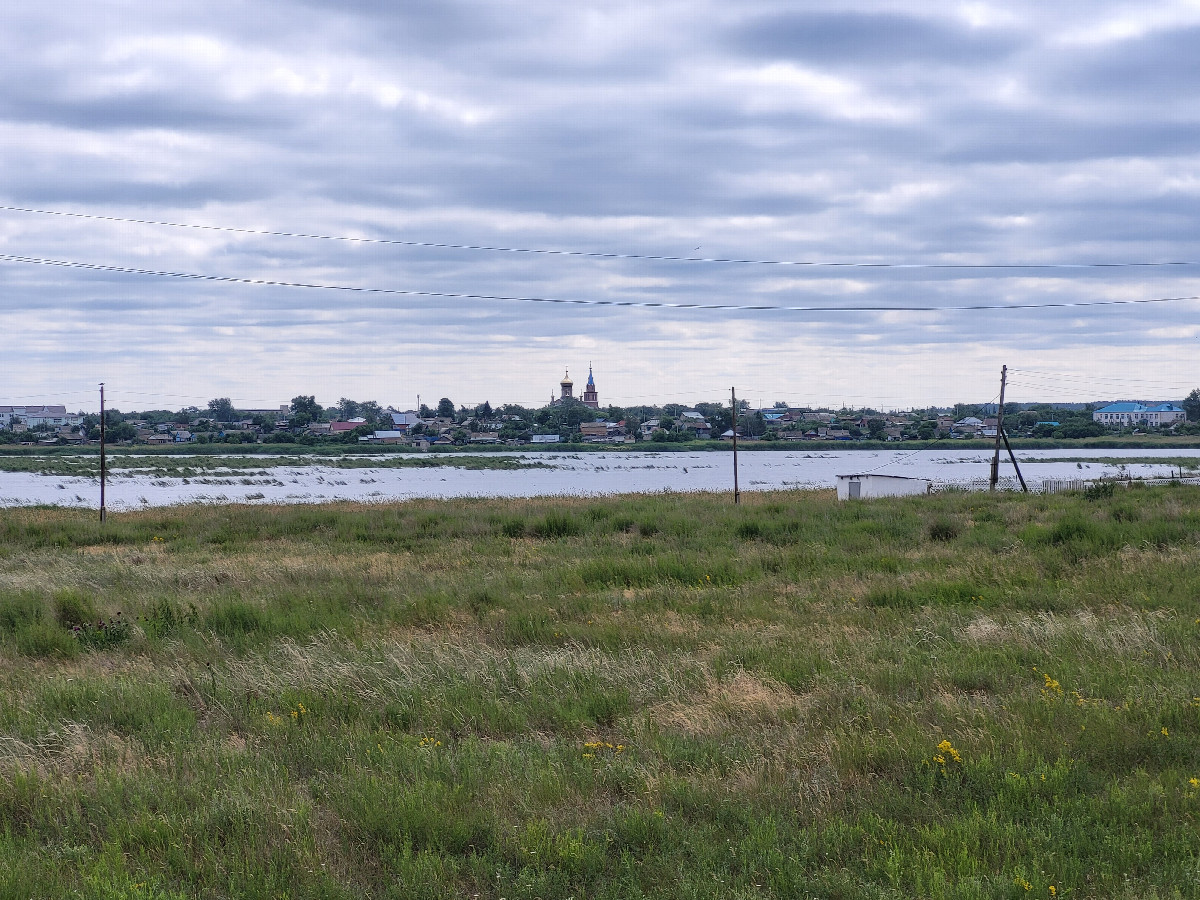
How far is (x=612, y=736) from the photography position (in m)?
8.03

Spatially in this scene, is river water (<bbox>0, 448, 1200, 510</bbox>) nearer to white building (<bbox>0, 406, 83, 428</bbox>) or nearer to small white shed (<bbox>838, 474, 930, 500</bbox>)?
small white shed (<bbox>838, 474, 930, 500</bbox>)

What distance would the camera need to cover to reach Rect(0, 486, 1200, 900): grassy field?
5402 millimetres

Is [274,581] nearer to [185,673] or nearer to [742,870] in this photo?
[185,673]

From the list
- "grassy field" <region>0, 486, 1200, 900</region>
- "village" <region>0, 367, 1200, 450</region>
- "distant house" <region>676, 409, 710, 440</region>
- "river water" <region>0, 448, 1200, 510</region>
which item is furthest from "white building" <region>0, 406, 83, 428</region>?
"grassy field" <region>0, 486, 1200, 900</region>

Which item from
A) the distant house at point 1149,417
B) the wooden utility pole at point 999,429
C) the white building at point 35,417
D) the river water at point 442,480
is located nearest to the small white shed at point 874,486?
the wooden utility pole at point 999,429

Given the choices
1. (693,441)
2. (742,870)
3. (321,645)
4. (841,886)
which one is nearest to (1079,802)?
(841,886)

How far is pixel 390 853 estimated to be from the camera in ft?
18.4

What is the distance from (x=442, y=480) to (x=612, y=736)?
74392 mm

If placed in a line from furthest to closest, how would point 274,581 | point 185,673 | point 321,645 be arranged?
point 274,581 → point 321,645 → point 185,673

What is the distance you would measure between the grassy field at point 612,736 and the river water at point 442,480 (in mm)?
37014

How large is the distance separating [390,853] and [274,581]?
42.7ft

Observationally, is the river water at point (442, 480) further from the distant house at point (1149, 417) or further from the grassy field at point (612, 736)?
the distant house at point (1149, 417)

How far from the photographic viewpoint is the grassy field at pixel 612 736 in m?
5.40

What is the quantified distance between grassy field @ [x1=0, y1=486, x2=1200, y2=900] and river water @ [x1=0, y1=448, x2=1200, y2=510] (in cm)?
3701
